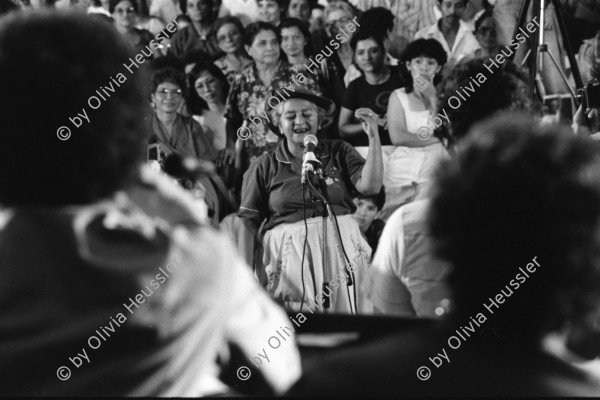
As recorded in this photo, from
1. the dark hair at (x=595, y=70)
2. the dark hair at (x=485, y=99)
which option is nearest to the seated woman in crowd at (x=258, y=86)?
the dark hair at (x=595, y=70)

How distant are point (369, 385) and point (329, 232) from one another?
284 centimetres

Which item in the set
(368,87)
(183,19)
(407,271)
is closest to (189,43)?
(183,19)

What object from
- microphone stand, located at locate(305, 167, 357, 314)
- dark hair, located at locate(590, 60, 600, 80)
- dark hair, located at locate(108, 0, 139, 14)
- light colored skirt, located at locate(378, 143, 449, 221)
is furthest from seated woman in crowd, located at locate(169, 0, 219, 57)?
dark hair, located at locate(590, 60, 600, 80)

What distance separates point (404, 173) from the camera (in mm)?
4207

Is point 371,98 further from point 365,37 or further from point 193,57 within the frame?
point 193,57

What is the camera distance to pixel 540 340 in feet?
3.40

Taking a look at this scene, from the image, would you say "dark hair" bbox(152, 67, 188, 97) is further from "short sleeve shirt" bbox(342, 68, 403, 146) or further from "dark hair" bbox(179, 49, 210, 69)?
"short sleeve shirt" bbox(342, 68, 403, 146)

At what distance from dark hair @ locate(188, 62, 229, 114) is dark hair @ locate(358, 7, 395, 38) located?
0.88m

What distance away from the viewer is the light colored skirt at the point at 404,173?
418 cm

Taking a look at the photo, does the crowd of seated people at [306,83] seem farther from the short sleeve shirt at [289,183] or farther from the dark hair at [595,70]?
the dark hair at [595,70]

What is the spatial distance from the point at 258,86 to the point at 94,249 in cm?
359

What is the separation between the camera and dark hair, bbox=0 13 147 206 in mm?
1049

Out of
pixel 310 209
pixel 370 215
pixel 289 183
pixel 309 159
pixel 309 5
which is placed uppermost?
pixel 309 5

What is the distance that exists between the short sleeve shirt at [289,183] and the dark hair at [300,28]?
0.83m
